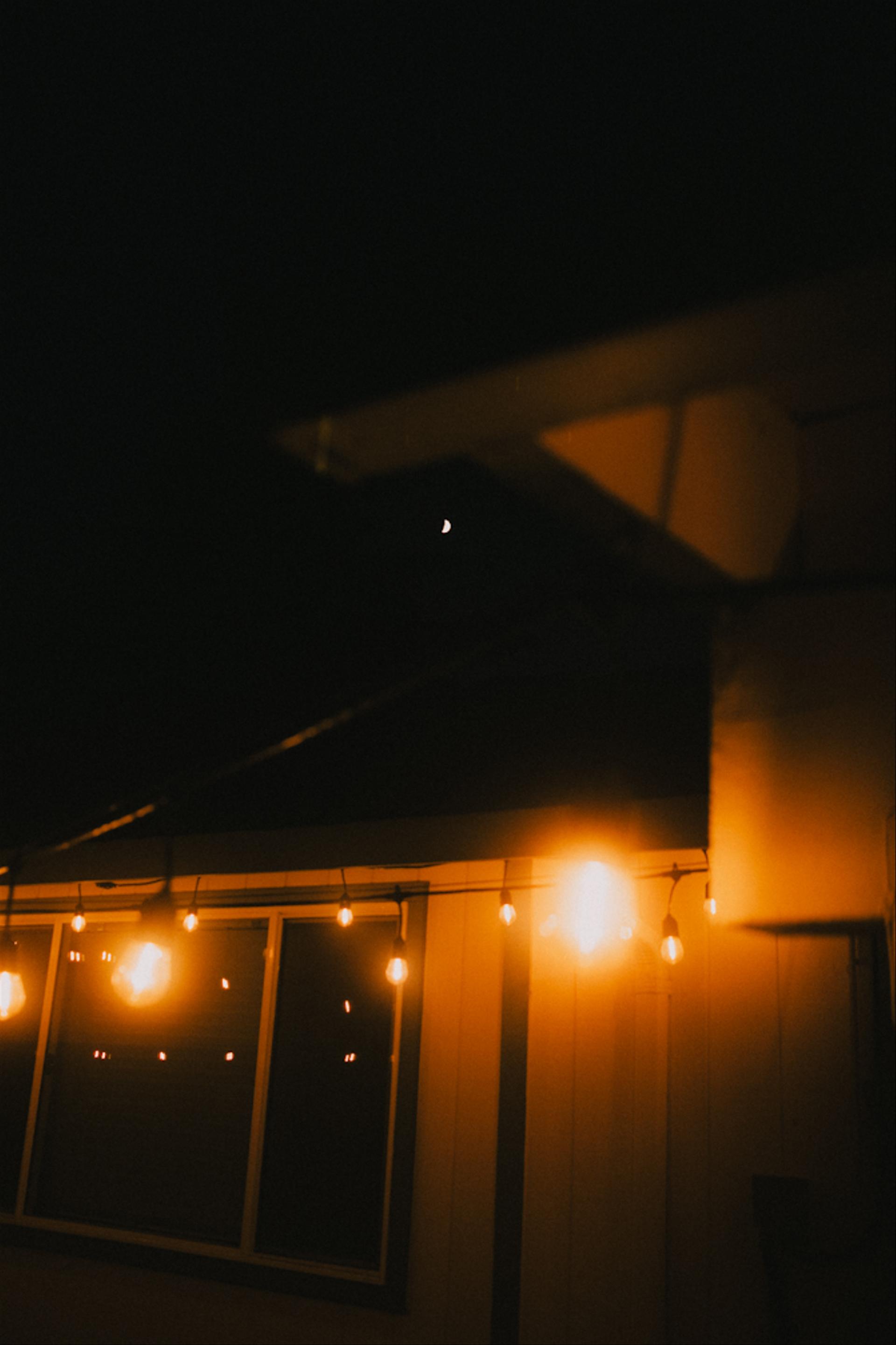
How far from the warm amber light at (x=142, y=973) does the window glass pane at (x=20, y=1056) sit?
2.30 metres

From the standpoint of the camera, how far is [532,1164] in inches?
226

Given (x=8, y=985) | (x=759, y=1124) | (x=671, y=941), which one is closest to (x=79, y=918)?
(x=8, y=985)

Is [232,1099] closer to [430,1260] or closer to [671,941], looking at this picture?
[430,1260]

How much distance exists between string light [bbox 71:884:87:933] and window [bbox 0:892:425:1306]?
0.25 feet

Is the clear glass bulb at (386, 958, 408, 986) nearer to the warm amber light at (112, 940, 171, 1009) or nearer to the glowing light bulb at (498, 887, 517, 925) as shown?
the glowing light bulb at (498, 887, 517, 925)

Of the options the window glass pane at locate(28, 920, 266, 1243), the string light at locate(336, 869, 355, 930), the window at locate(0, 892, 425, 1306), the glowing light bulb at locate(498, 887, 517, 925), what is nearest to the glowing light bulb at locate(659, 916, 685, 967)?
the glowing light bulb at locate(498, 887, 517, 925)

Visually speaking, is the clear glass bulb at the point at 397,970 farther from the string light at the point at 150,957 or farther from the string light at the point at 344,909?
the string light at the point at 150,957

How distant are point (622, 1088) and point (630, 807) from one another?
1849mm

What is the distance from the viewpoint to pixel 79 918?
7180 mm

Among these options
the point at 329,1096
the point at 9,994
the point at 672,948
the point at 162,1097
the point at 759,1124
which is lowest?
the point at 162,1097

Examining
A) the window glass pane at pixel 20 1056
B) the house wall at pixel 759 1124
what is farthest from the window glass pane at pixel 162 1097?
the house wall at pixel 759 1124

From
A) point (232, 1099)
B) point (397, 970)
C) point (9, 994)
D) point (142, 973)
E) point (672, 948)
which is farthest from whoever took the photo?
point (232, 1099)

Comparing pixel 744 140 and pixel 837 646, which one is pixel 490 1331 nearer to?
pixel 837 646

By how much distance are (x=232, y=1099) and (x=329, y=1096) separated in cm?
84
